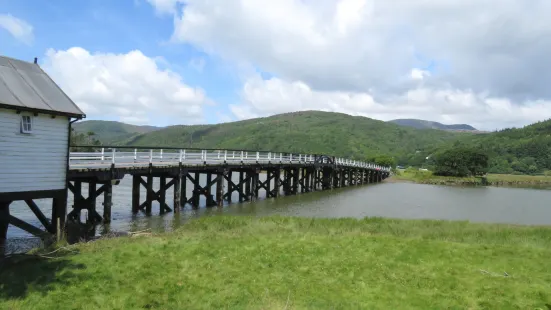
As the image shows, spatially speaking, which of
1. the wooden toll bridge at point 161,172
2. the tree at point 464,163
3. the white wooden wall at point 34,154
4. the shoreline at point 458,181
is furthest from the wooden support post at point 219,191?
the tree at point 464,163

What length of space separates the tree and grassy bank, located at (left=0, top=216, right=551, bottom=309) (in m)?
85.6

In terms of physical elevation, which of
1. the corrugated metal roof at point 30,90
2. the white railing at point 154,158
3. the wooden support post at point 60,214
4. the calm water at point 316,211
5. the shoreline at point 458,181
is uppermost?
the corrugated metal roof at point 30,90

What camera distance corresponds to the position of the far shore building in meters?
15.5

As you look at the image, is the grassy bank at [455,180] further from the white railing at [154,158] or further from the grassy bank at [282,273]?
the grassy bank at [282,273]

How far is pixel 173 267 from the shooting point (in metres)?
13.0

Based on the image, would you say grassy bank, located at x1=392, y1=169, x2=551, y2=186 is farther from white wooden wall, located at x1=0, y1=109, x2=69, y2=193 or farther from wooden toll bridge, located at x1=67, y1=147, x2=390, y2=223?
white wooden wall, located at x1=0, y1=109, x2=69, y2=193

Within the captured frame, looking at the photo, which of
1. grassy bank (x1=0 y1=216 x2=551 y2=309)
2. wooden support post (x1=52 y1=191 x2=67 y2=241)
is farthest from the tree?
wooden support post (x1=52 y1=191 x2=67 y2=241)

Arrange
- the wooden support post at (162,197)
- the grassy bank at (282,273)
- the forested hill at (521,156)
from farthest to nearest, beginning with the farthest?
the forested hill at (521,156)
the wooden support post at (162,197)
the grassy bank at (282,273)

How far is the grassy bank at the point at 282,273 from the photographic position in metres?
10.6

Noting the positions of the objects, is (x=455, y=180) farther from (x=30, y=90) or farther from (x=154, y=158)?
(x=30, y=90)

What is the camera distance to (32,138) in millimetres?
16328

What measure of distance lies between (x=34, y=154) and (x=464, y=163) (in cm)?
9825

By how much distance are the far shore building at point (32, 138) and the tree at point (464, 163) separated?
94.7 m

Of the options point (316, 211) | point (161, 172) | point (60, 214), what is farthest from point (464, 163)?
point (60, 214)
